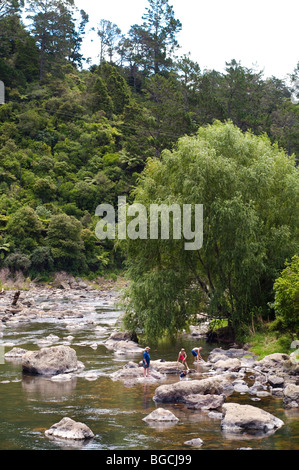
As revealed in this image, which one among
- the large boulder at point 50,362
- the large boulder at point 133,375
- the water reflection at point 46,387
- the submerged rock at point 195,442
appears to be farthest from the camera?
the large boulder at point 50,362

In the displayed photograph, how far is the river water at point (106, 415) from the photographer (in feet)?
38.1

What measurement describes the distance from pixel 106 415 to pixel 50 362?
20.6ft

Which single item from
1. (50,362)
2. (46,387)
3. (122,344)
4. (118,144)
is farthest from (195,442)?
(118,144)

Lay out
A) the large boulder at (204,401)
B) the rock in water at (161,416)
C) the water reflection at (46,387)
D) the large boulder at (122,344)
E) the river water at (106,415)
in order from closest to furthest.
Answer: the river water at (106,415) < the rock in water at (161,416) < the large boulder at (204,401) < the water reflection at (46,387) < the large boulder at (122,344)

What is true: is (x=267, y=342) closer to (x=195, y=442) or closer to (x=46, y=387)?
(x=46, y=387)

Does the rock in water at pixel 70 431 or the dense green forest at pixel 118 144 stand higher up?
the dense green forest at pixel 118 144

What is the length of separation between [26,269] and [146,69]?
65.7m

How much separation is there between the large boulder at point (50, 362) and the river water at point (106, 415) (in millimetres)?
522

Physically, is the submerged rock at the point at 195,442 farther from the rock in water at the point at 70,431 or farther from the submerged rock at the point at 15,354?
the submerged rock at the point at 15,354

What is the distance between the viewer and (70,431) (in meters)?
12.1

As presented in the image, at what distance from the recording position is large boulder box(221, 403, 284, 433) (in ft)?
41.3
